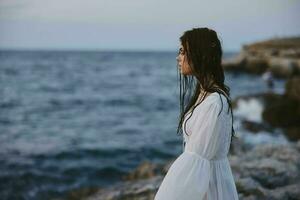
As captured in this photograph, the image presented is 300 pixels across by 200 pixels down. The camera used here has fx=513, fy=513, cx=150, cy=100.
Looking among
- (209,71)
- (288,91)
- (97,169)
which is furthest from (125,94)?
(209,71)

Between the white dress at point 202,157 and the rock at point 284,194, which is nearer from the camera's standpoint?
the white dress at point 202,157

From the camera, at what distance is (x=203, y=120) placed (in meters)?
2.77

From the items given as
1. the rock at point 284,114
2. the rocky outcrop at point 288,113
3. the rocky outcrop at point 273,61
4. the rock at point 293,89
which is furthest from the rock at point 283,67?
the rock at point 284,114

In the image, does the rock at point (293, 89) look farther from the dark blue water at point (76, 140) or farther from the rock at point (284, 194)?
the rock at point (284, 194)

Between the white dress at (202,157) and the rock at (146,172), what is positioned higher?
the white dress at (202,157)

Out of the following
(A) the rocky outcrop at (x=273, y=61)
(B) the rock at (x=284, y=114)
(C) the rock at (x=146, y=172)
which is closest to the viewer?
(C) the rock at (x=146, y=172)

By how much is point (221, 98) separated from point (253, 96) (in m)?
20.0

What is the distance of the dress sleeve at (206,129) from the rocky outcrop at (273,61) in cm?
4078

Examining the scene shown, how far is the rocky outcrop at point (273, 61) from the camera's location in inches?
1704

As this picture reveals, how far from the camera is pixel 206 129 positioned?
9.05 feet

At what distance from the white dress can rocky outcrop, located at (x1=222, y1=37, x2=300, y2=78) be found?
40.7 metres

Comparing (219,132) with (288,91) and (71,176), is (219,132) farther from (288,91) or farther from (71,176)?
(288,91)

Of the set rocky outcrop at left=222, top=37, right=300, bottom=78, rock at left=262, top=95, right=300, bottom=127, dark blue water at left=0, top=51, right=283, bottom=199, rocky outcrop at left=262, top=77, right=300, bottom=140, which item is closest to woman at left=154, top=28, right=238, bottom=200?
dark blue water at left=0, top=51, right=283, bottom=199

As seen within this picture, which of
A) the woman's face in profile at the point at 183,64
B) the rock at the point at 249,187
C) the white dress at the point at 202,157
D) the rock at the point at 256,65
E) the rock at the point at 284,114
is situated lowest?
the rock at the point at 256,65
